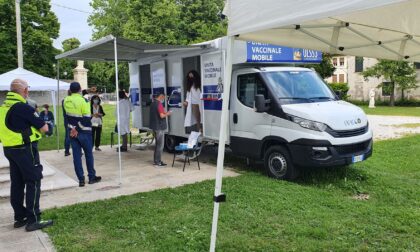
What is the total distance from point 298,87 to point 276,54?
42.2 inches

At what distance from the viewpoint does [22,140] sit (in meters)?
5.21

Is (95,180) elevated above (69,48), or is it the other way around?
(69,48)

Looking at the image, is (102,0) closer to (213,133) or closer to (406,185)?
(213,133)

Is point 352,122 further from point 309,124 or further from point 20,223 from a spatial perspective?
point 20,223

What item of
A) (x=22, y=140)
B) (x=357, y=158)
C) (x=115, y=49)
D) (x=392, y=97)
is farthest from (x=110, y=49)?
(x=392, y=97)

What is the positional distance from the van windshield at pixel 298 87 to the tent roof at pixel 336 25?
258 cm

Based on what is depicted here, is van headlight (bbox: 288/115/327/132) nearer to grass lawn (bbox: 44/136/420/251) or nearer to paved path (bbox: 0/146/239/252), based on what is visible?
grass lawn (bbox: 44/136/420/251)

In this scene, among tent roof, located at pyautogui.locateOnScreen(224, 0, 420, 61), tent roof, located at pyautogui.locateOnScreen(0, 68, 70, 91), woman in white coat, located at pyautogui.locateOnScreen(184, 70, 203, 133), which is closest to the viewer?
tent roof, located at pyautogui.locateOnScreen(224, 0, 420, 61)

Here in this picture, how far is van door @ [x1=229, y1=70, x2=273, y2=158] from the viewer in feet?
26.6

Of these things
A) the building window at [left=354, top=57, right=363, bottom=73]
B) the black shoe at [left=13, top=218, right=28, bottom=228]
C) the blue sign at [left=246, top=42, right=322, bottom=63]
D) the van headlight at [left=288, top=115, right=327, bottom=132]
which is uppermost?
the building window at [left=354, top=57, right=363, bottom=73]

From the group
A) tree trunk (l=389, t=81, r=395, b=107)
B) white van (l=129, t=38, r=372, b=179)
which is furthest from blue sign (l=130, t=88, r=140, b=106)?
tree trunk (l=389, t=81, r=395, b=107)

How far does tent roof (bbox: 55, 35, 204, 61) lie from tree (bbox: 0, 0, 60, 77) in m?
31.8

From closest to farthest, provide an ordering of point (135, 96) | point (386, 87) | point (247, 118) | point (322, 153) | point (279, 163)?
1. point (322, 153)
2. point (279, 163)
3. point (247, 118)
4. point (135, 96)
5. point (386, 87)

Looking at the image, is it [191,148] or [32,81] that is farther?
[32,81]
